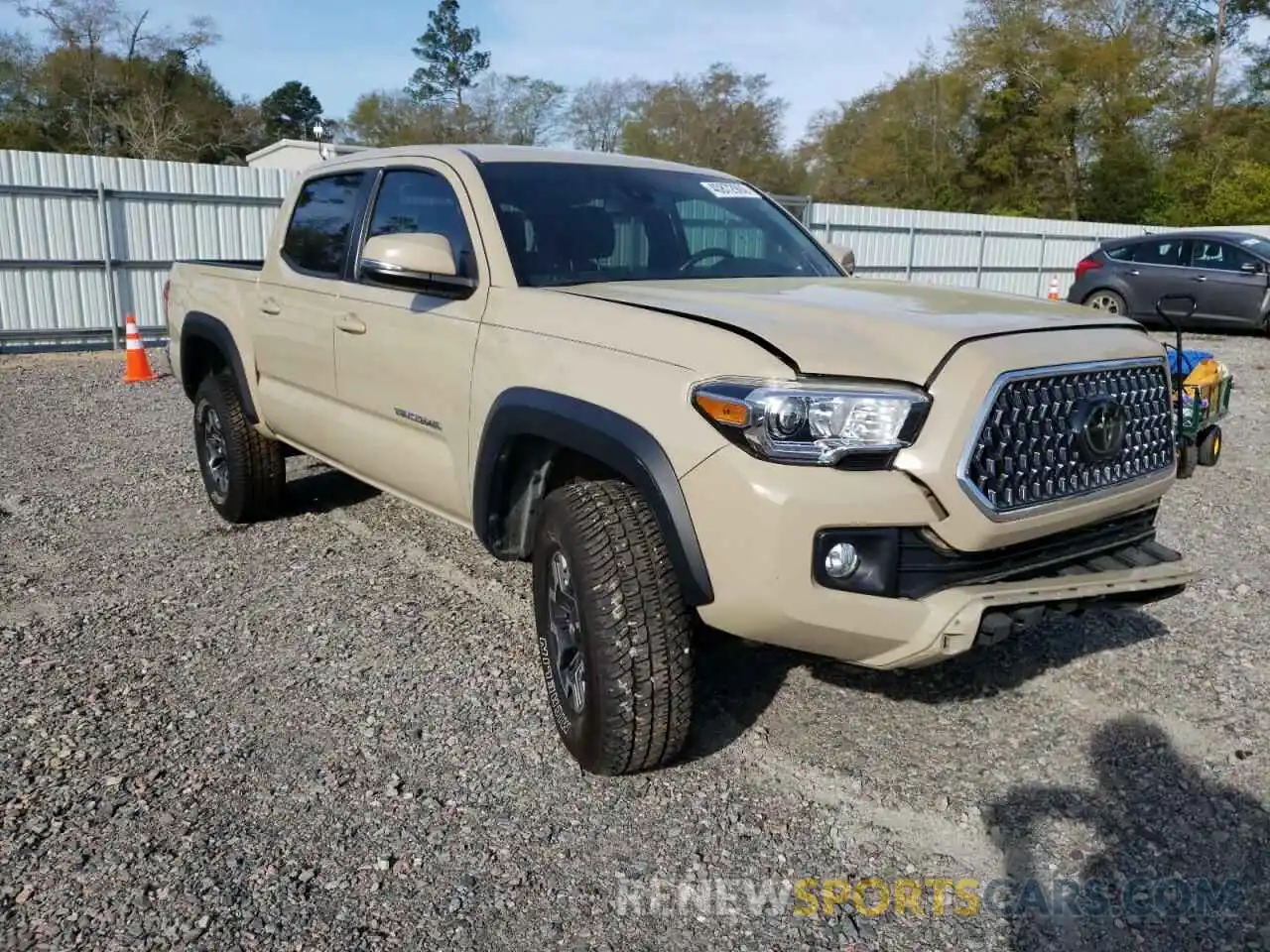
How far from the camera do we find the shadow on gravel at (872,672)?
11.3 feet

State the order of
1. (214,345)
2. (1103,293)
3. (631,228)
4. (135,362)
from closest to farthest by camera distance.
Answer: (631,228)
(214,345)
(135,362)
(1103,293)

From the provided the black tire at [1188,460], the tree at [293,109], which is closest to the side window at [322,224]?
the black tire at [1188,460]

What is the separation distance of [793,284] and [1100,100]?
42.7 m

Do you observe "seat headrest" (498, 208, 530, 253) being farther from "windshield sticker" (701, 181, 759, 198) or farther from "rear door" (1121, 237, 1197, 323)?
"rear door" (1121, 237, 1197, 323)

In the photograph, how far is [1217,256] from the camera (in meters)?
15.0

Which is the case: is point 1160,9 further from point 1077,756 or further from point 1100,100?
point 1077,756

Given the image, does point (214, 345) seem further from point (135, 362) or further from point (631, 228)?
point (135, 362)

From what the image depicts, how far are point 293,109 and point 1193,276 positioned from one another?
6921cm

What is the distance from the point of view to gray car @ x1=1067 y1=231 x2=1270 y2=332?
578 inches

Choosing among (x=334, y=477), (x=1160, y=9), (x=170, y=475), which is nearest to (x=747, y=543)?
(x=334, y=477)

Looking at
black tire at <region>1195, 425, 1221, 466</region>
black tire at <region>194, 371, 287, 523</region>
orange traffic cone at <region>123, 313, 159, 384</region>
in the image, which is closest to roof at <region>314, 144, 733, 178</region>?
black tire at <region>194, 371, 287, 523</region>

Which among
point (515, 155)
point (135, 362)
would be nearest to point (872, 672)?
point (515, 155)

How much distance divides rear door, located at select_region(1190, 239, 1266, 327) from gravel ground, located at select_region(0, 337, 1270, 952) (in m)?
11.8

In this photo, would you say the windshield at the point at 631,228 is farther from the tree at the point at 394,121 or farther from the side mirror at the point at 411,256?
the tree at the point at 394,121
